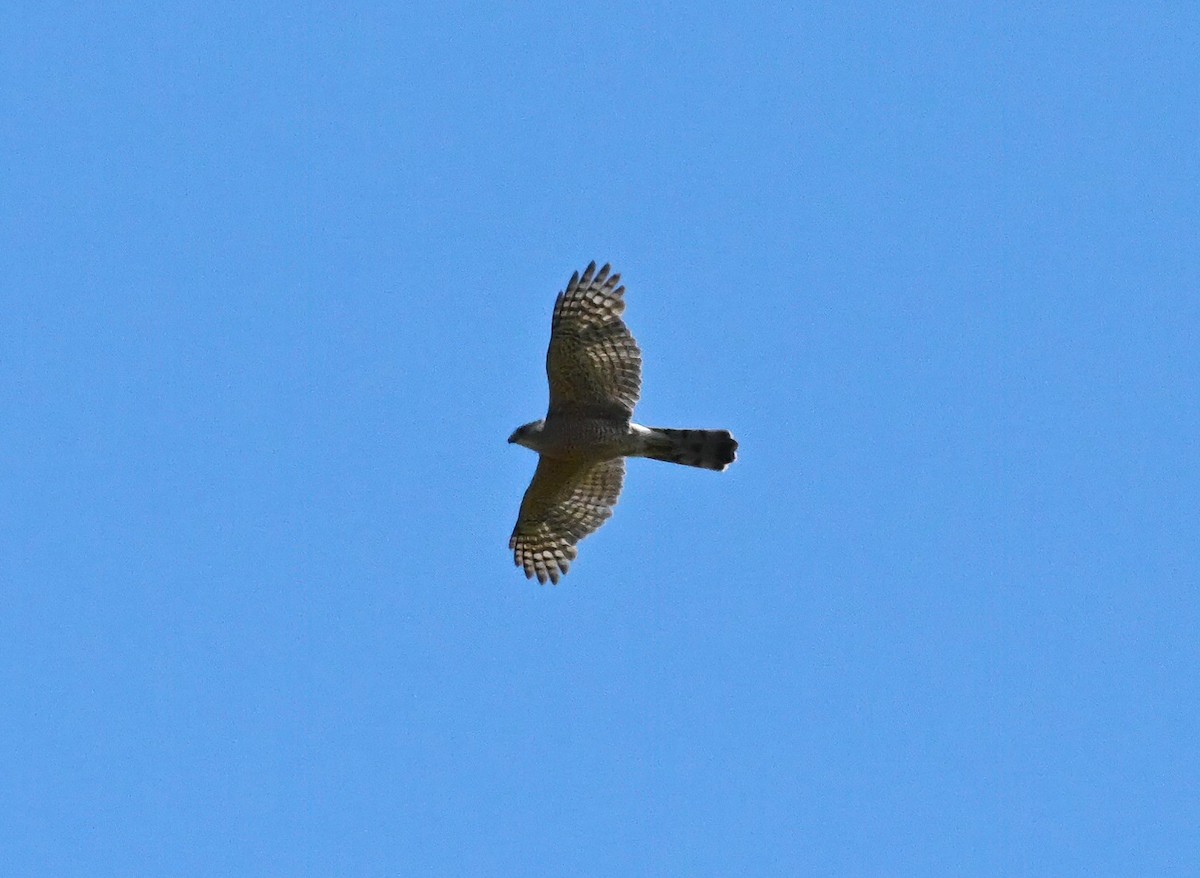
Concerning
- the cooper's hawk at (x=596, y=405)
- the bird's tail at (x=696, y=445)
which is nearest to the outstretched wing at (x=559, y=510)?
the cooper's hawk at (x=596, y=405)

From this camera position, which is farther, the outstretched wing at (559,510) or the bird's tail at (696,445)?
the outstretched wing at (559,510)

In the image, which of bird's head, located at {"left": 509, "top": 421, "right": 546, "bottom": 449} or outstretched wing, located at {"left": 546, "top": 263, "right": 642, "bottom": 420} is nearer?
outstretched wing, located at {"left": 546, "top": 263, "right": 642, "bottom": 420}

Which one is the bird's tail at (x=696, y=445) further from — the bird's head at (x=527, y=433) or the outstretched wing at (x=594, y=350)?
the bird's head at (x=527, y=433)

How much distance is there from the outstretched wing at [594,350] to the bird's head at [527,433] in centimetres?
45

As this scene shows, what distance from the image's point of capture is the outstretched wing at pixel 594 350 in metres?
17.4

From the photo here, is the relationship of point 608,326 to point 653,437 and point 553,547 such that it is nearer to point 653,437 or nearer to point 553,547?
point 653,437

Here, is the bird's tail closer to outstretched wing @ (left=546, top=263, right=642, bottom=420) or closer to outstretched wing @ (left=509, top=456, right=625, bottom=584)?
outstretched wing @ (left=546, top=263, right=642, bottom=420)

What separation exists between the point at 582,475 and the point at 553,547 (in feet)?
3.21

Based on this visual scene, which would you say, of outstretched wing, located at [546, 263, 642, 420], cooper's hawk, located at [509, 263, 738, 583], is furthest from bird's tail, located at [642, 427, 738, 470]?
outstretched wing, located at [546, 263, 642, 420]

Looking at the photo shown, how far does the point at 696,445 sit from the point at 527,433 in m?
1.55

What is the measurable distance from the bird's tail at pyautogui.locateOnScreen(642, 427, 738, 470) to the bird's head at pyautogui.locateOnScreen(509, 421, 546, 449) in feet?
3.27

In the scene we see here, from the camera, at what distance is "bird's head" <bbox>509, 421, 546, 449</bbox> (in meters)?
18.0

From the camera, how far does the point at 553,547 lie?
19.1 metres

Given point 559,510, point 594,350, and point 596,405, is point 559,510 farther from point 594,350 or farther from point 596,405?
point 594,350
